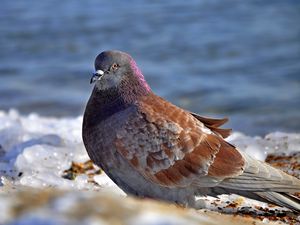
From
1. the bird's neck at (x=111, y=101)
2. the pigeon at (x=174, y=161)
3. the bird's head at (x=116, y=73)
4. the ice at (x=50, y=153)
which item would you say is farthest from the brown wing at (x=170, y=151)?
the ice at (x=50, y=153)

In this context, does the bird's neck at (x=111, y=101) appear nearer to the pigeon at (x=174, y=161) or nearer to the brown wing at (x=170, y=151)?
the pigeon at (x=174, y=161)

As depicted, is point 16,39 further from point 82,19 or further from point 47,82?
point 47,82

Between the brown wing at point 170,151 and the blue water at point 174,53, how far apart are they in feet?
15.4

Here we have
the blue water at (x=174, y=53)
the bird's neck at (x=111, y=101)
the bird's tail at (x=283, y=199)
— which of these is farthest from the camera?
the blue water at (x=174, y=53)

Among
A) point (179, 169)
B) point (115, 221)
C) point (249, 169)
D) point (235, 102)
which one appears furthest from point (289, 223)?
point (235, 102)

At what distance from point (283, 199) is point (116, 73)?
126cm

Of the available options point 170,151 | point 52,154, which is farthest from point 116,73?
point 52,154

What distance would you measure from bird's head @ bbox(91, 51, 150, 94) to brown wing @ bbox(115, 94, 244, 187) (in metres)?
0.29

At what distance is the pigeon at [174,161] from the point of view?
4137 millimetres

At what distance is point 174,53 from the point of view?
12.4 metres

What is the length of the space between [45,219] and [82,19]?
13.4 meters

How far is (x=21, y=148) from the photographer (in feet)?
20.1

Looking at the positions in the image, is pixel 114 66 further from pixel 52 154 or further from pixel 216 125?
pixel 52 154

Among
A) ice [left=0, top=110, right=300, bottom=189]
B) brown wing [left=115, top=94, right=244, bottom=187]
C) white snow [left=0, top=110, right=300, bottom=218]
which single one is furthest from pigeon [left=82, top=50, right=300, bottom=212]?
ice [left=0, top=110, right=300, bottom=189]
